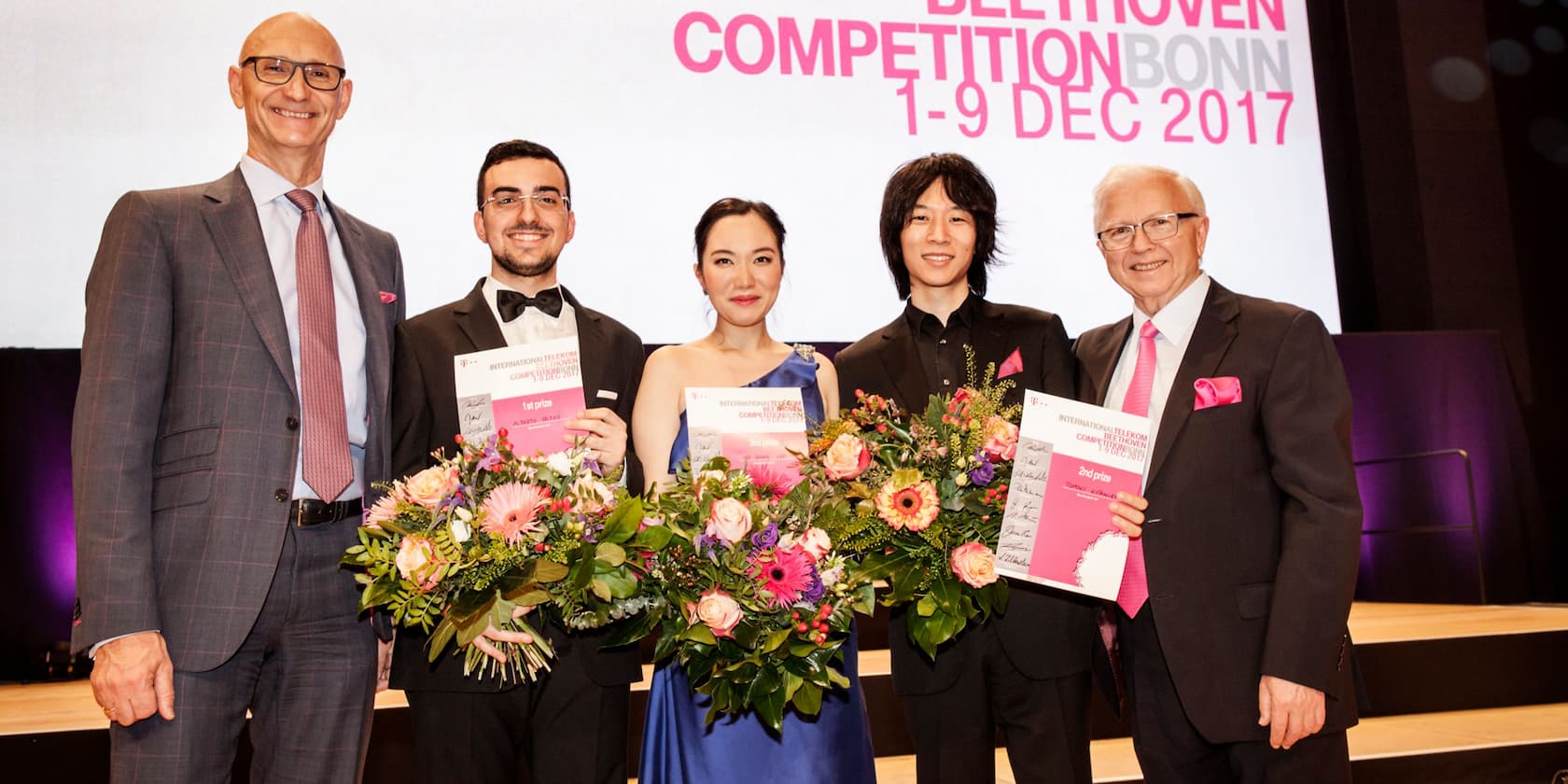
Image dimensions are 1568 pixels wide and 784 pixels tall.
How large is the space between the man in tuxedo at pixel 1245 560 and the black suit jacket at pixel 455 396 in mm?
1061

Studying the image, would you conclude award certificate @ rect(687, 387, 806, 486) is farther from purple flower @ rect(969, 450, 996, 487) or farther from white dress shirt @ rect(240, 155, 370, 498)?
white dress shirt @ rect(240, 155, 370, 498)

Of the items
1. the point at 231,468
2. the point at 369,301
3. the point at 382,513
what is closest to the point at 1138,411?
the point at 382,513

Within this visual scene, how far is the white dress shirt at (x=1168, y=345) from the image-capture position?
2285mm

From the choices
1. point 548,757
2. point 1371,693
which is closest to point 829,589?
point 548,757

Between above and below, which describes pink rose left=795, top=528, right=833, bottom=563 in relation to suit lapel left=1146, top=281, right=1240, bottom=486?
below

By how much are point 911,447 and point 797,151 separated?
352 centimetres

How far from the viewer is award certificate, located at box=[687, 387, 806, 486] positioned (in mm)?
2203

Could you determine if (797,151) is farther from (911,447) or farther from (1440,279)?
(1440,279)

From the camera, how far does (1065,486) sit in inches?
81.2

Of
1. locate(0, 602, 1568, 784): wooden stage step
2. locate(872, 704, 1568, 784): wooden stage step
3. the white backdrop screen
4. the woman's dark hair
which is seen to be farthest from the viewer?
the white backdrop screen

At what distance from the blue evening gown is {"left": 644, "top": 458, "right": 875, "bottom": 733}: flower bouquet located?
1.09 feet

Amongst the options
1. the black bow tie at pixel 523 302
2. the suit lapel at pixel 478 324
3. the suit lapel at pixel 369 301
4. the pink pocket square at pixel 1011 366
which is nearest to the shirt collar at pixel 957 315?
the pink pocket square at pixel 1011 366

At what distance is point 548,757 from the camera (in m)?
2.23

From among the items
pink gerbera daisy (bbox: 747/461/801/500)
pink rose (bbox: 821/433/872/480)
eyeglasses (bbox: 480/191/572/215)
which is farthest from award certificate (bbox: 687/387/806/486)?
eyeglasses (bbox: 480/191/572/215)
